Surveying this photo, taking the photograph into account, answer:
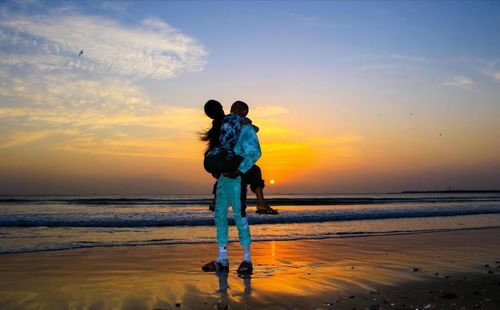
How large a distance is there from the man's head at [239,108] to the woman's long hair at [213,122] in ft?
0.76

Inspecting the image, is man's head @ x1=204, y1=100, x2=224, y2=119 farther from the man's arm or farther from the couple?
the man's arm

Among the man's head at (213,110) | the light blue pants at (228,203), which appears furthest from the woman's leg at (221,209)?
the man's head at (213,110)

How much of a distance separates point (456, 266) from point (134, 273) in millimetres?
4581

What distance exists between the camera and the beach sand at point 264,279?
14.0 feet

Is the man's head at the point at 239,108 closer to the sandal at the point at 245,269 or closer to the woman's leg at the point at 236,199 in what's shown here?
the woman's leg at the point at 236,199

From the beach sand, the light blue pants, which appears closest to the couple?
the light blue pants

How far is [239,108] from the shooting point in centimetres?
584

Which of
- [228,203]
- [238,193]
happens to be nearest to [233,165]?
[238,193]

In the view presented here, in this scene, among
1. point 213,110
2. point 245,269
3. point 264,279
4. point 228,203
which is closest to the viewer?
point 264,279

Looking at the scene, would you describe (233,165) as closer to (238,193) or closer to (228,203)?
(238,193)

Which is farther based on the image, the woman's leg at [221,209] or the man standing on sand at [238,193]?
the woman's leg at [221,209]

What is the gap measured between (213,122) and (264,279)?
2.13 m

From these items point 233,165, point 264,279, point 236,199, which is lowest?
point 264,279

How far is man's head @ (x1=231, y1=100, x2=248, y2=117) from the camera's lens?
5836mm
